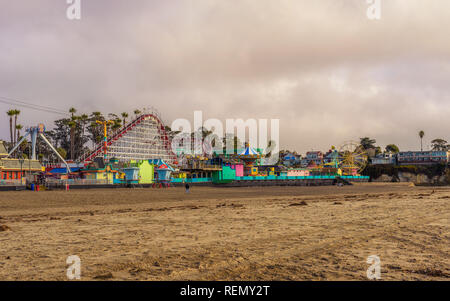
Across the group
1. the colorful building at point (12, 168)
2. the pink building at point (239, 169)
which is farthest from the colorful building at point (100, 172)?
the pink building at point (239, 169)

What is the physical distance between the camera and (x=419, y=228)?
10742 millimetres

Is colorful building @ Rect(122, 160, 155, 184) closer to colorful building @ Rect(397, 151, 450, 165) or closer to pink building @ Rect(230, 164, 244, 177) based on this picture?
pink building @ Rect(230, 164, 244, 177)

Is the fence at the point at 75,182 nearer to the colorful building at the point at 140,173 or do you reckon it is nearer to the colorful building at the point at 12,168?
the colorful building at the point at 140,173

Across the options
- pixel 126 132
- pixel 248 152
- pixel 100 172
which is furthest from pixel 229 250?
pixel 126 132

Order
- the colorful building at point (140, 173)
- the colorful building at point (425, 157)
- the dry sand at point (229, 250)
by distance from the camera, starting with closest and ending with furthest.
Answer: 1. the dry sand at point (229, 250)
2. the colorful building at point (140, 173)
3. the colorful building at point (425, 157)

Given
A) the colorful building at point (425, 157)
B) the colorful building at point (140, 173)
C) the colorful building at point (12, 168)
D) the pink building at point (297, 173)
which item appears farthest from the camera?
the colorful building at point (425, 157)

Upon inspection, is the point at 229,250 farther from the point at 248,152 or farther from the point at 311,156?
the point at 311,156

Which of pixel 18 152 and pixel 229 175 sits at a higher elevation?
pixel 18 152

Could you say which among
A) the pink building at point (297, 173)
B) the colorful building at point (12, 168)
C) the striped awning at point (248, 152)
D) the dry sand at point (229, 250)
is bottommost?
the pink building at point (297, 173)

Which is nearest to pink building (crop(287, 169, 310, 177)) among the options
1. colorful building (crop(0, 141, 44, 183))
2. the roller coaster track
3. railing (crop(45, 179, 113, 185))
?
the roller coaster track
